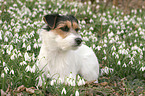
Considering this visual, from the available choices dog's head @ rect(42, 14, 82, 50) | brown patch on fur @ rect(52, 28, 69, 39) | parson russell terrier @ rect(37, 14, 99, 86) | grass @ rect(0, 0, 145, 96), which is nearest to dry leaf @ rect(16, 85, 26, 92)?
grass @ rect(0, 0, 145, 96)

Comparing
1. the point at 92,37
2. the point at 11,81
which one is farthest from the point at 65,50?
the point at 92,37

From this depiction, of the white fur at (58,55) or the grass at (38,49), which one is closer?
the grass at (38,49)

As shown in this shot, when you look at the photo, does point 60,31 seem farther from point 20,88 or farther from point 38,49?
point 38,49

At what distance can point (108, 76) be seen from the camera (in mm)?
4945

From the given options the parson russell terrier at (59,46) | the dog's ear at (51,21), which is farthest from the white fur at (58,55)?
the dog's ear at (51,21)

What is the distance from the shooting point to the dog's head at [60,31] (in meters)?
3.58

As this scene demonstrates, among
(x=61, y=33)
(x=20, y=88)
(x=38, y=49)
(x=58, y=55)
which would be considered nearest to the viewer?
(x=20, y=88)

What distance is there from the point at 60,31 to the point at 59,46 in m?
0.29

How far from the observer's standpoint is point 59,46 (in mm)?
3746

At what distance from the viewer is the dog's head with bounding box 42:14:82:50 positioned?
11.8 ft

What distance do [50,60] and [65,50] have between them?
0.37 metres

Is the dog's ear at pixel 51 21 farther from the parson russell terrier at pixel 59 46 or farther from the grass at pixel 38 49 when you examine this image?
the grass at pixel 38 49

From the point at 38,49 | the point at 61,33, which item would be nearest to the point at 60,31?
the point at 61,33

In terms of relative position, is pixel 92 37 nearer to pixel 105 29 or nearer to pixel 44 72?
pixel 105 29
